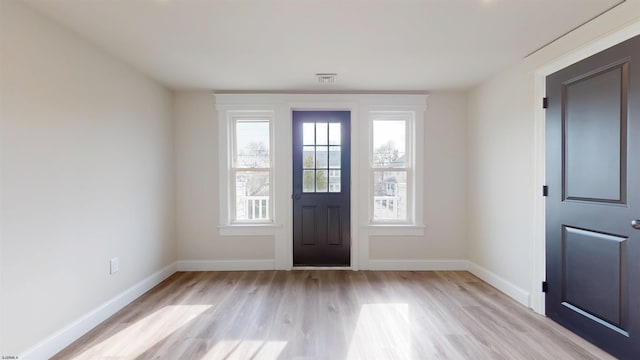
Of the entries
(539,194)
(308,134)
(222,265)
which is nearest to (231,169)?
(308,134)

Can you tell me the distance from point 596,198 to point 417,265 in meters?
2.10

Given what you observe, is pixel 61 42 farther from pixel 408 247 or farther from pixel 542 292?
pixel 542 292

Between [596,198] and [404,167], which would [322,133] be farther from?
[596,198]

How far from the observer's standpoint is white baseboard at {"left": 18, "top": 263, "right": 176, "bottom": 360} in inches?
74.7

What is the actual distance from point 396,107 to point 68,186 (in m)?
3.41

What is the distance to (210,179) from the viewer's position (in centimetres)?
377

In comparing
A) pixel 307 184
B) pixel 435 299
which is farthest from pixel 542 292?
pixel 307 184

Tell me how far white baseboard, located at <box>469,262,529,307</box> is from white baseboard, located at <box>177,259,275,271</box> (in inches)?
→ 99.6

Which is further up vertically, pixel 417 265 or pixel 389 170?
pixel 389 170

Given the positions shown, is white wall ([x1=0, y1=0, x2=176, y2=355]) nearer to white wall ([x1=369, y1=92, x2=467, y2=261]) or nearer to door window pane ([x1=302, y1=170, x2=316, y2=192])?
door window pane ([x1=302, y1=170, x2=316, y2=192])

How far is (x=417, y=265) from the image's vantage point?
379 cm

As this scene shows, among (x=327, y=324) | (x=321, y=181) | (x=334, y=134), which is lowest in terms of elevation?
(x=327, y=324)

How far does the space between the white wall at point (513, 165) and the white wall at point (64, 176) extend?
379 centimetres

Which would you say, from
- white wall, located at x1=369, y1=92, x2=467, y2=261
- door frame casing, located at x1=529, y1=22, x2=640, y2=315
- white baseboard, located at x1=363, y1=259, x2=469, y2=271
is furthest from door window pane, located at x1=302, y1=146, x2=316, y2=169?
door frame casing, located at x1=529, y1=22, x2=640, y2=315
